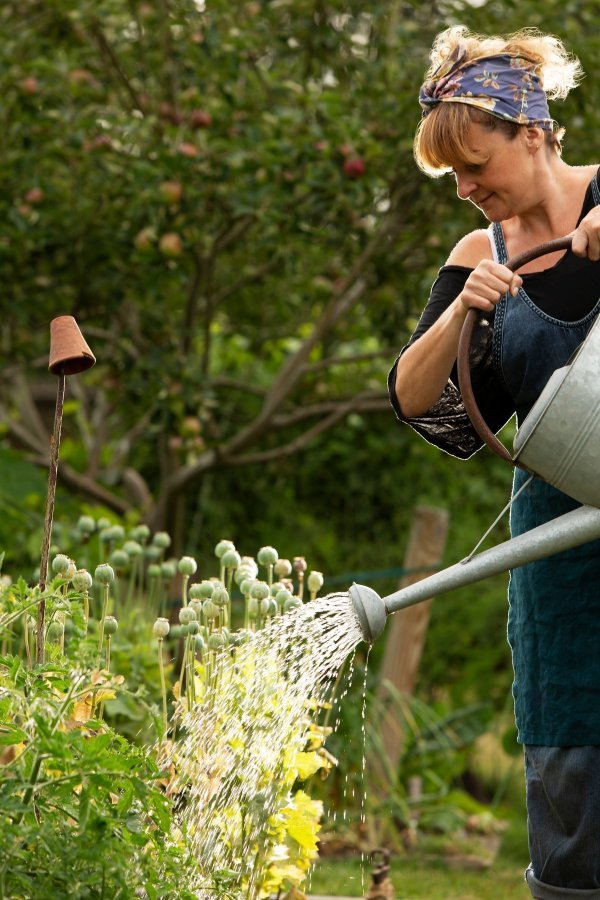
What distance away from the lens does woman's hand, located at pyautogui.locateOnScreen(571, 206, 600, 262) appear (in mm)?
1624

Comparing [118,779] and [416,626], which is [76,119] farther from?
[118,779]

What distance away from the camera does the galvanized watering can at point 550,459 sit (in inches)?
63.5

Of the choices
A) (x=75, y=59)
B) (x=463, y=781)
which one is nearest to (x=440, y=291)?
(x=75, y=59)

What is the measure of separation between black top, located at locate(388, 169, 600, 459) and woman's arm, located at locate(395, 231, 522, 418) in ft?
0.10

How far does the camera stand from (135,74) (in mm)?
4625

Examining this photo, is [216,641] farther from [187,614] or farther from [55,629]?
[55,629]

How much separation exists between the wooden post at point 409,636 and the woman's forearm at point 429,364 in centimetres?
227

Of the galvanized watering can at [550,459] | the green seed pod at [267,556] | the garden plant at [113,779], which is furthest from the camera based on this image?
the green seed pod at [267,556]

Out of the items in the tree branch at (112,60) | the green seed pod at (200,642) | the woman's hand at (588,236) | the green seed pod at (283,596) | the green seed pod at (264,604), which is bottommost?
the green seed pod at (200,642)

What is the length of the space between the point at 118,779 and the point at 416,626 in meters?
2.82

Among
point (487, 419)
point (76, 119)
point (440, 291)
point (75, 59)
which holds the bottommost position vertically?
point (487, 419)

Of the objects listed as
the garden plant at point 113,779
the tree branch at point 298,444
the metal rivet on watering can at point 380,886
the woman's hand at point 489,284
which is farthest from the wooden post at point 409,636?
the woman's hand at point 489,284

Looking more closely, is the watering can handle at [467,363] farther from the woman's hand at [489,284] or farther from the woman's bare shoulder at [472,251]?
the woman's bare shoulder at [472,251]

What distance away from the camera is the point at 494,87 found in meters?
1.76
